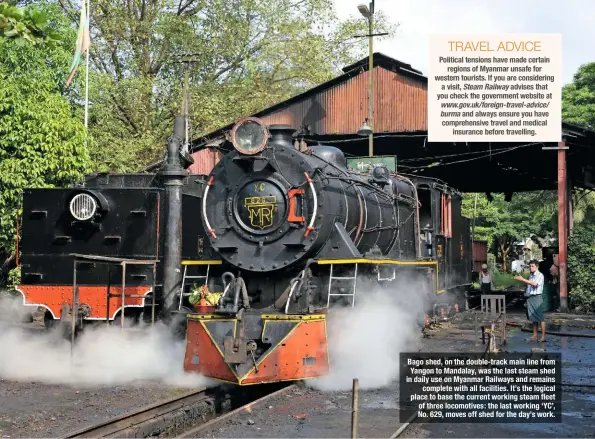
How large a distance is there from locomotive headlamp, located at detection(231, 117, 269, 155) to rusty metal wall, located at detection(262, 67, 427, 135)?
14037 millimetres

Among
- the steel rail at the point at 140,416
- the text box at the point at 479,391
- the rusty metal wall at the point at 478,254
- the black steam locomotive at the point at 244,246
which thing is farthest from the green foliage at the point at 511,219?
the steel rail at the point at 140,416

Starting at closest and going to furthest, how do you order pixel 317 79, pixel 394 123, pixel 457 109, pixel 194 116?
→ pixel 457 109 < pixel 394 123 < pixel 194 116 < pixel 317 79

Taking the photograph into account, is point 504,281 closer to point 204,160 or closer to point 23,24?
point 204,160

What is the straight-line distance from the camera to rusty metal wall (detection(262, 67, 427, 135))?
23500 mm

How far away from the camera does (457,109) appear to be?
65.8 feet

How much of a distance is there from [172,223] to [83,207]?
1947 mm

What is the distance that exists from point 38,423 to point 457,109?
48.5 ft

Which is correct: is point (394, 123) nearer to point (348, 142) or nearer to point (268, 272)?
point (348, 142)

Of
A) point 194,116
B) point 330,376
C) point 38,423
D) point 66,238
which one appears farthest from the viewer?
point 194,116

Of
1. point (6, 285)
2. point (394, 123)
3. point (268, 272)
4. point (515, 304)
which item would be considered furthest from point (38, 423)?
point (515, 304)

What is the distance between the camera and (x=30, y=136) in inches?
741

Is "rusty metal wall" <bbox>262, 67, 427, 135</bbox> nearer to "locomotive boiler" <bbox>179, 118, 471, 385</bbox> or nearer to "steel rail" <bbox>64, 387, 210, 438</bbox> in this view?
"locomotive boiler" <bbox>179, 118, 471, 385</bbox>

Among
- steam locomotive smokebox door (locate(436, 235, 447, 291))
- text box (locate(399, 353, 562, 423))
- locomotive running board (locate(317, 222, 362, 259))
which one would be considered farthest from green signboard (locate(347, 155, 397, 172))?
text box (locate(399, 353, 562, 423))

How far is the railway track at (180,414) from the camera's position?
24.8 feet
